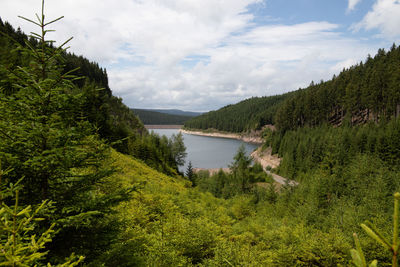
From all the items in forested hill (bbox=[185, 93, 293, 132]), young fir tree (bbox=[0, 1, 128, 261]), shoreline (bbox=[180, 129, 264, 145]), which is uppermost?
forested hill (bbox=[185, 93, 293, 132])

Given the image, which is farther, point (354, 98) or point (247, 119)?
point (247, 119)

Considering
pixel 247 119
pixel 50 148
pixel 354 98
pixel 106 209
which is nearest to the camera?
pixel 50 148

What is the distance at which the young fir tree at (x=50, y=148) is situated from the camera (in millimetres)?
3992

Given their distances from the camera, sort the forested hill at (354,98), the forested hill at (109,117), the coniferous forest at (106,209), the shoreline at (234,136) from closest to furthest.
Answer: the coniferous forest at (106,209), the forested hill at (109,117), the forested hill at (354,98), the shoreline at (234,136)

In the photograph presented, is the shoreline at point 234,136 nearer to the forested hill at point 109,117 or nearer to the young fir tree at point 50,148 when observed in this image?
the forested hill at point 109,117

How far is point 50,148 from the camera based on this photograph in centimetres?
432

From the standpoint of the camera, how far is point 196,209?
15.5 metres

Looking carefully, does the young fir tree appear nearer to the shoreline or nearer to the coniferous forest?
the coniferous forest

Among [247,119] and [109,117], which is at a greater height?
[247,119]

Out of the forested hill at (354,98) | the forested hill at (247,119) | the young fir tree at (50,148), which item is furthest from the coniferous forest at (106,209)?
the forested hill at (247,119)

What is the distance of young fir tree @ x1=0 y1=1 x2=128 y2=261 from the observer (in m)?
3.99

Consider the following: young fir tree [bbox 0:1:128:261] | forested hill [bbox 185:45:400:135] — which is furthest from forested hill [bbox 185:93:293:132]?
young fir tree [bbox 0:1:128:261]

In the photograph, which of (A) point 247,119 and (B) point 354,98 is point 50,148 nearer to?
(B) point 354,98

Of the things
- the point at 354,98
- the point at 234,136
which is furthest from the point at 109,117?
the point at 234,136
